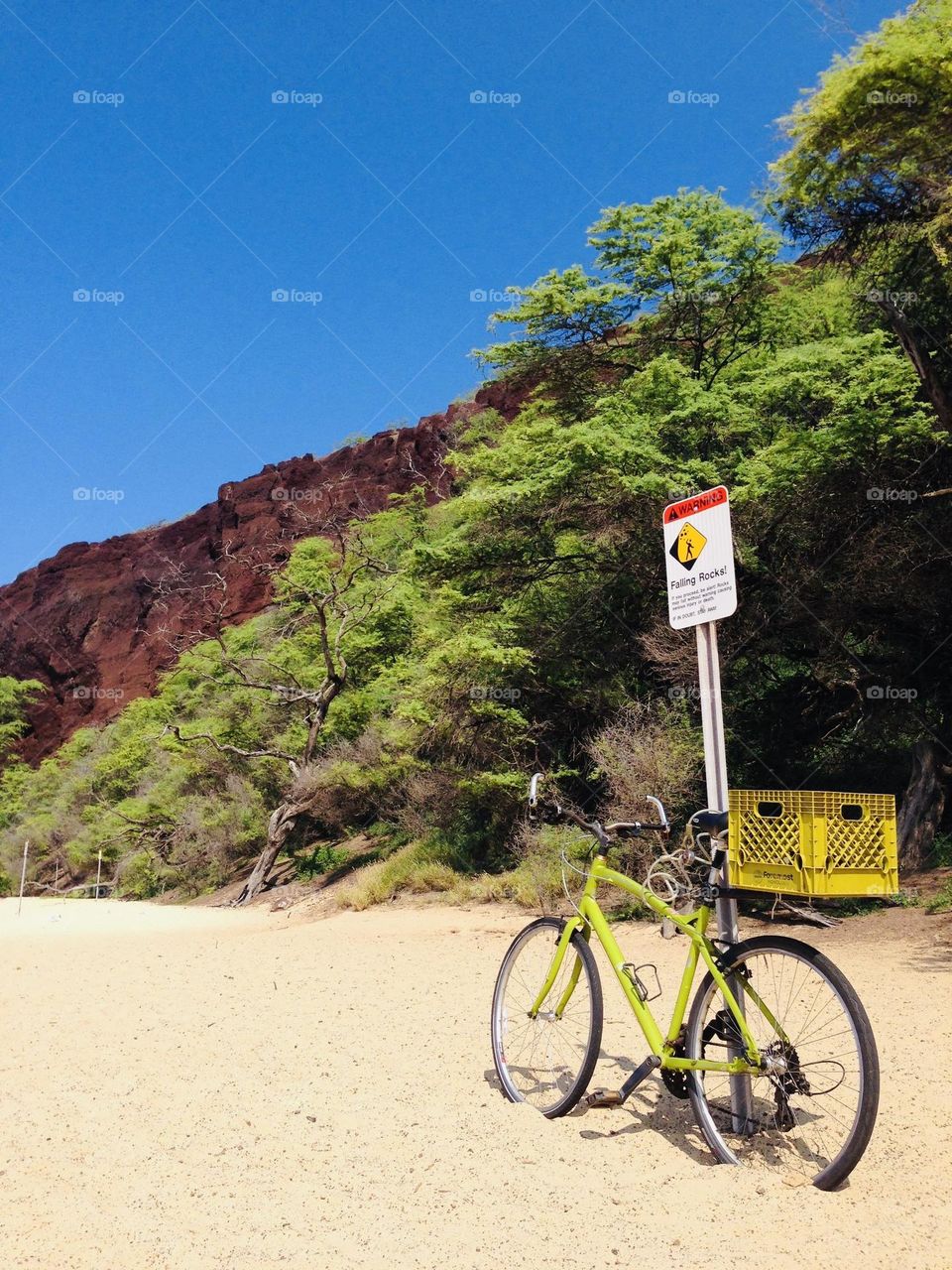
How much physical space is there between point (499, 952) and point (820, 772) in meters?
7.25

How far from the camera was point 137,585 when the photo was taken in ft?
270

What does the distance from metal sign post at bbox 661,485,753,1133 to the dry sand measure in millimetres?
1049

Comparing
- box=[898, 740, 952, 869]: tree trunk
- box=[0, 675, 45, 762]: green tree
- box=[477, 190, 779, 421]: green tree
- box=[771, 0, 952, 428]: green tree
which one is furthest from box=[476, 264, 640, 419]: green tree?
box=[0, 675, 45, 762]: green tree

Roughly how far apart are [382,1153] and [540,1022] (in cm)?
112

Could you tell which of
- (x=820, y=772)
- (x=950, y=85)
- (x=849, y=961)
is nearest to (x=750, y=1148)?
(x=849, y=961)

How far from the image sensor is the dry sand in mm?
2959

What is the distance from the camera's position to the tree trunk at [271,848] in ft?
72.9

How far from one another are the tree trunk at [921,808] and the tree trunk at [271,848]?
48.5 feet

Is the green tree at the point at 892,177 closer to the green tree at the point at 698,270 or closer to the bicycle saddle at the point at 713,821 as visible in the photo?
the green tree at the point at 698,270

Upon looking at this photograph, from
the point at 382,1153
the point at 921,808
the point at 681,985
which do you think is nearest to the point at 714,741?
the point at 681,985

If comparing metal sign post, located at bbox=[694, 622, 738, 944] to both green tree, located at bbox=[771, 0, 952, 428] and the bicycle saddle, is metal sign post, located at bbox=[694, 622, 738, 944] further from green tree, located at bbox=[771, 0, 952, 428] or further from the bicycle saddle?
green tree, located at bbox=[771, 0, 952, 428]

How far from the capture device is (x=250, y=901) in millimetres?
21375

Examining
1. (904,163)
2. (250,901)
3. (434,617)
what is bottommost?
(250,901)

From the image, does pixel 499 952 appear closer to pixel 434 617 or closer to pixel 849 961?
pixel 849 961
